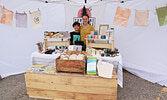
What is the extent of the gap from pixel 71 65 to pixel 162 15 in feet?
7.82

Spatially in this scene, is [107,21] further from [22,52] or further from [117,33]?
[22,52]

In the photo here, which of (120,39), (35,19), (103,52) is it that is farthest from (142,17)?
(35,19)

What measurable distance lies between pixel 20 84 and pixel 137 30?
358cm

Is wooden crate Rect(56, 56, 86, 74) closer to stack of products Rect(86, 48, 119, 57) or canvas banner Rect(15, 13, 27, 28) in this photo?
stack of products Rect(86, 48, 119, 57)

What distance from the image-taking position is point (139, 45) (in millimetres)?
3225

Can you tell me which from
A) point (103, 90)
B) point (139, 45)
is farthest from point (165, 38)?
point (103, 90)

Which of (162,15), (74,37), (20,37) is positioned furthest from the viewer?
(20,37)

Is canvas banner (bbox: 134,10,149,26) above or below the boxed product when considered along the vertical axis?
above

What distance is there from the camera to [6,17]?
2869 millimetres

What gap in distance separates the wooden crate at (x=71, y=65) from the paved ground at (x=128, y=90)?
1.02 metres

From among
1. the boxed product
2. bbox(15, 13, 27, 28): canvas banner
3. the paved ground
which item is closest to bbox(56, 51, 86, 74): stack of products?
the boxed product

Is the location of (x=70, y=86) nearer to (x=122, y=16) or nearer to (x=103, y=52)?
(x=103, y=52)

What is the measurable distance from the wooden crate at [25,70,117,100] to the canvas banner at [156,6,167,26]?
176 cm

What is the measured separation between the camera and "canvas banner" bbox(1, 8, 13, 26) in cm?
282
